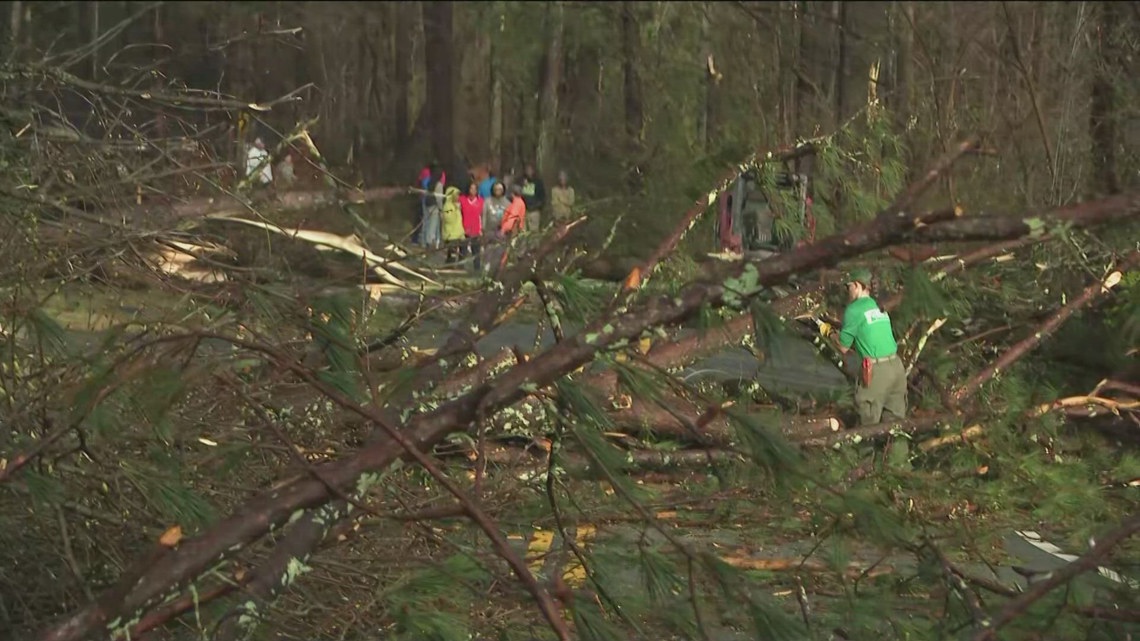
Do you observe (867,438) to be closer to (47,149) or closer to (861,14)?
(47,149)

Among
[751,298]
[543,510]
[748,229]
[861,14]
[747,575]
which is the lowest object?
[861,14]

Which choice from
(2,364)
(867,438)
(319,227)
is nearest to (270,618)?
(2,364)

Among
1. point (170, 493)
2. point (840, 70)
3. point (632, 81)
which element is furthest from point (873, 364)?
point (632, 81)

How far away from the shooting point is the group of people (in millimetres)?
7688

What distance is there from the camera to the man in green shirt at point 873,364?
7.88 m

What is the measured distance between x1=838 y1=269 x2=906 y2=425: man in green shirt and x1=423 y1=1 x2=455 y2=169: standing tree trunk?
22.7m

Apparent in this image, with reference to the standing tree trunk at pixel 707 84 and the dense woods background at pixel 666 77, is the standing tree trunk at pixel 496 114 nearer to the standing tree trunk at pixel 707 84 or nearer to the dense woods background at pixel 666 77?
the dense woods background at pixel 666 77

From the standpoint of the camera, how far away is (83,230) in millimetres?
6152

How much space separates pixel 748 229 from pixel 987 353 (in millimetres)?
3949

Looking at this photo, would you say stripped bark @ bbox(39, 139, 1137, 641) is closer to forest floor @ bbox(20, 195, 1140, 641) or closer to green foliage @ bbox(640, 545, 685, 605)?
forest floor @ bbox(20, 195, 1140, 641)

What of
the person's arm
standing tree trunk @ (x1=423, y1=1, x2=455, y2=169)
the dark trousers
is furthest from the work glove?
standing tree trunk @ (x1=423, y1=1, x2=455, y2=169)

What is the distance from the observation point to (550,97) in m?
36.3

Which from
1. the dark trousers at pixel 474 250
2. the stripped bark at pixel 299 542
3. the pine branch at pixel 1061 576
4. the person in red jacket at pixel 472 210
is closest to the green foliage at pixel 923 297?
the pine branch at pixel 1061 576

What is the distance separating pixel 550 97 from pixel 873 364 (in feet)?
94.7
